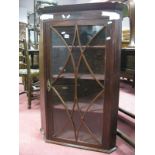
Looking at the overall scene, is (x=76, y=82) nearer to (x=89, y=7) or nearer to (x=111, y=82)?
(x=111, y=82)

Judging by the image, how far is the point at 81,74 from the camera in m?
1.97

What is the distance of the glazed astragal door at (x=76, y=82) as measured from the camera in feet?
6.22

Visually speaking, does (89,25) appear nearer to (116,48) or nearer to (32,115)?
(116,48)

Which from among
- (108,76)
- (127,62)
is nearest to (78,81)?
(108,76)

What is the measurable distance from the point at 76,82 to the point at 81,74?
0.28 ft

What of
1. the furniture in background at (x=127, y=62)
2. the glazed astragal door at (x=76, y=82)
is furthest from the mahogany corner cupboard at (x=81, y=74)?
the furniture in background at (x=127, y=62)

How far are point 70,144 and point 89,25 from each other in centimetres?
112
